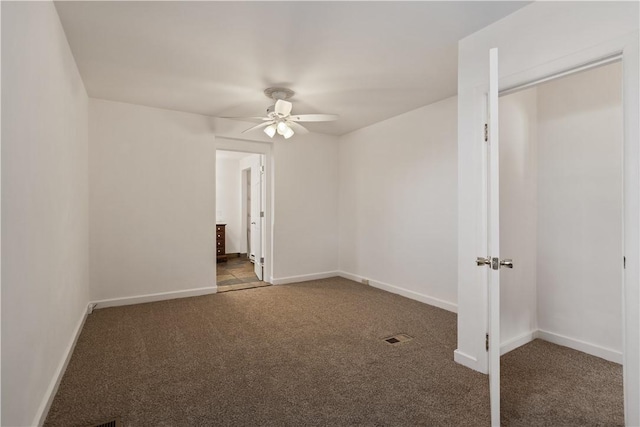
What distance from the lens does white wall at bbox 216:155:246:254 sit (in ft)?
25.0

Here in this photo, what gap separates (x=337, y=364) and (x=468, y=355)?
3.27 ft

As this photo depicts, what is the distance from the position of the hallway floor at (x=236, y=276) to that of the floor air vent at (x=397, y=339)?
2.53 m

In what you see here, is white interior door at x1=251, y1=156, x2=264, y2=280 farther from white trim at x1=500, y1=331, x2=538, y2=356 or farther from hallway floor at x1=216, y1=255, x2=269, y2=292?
white trim at x1=500, y1=331, x2=538, y2=356

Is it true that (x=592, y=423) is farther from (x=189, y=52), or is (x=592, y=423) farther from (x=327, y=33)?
(x=189, y=52)

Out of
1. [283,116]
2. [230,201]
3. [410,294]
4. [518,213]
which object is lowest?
[410,294]

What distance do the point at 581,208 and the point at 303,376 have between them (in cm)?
271

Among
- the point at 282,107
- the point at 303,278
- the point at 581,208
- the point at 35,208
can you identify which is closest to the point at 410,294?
the point at 303,278

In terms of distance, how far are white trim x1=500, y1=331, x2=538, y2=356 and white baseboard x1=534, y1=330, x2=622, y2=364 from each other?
0.08m

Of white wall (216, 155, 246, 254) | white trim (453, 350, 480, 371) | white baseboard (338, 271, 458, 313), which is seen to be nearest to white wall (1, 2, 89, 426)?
white trim (453, 350, 480, 371)

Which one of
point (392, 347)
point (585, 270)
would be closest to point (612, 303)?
point (585, 270)

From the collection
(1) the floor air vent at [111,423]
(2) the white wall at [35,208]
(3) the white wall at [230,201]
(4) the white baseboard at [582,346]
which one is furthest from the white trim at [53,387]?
(3) the white wall at [230,201]

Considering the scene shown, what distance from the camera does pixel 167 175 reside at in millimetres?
4277

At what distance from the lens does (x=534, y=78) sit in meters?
2.09

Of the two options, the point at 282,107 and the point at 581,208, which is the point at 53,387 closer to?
the point at 282,107
